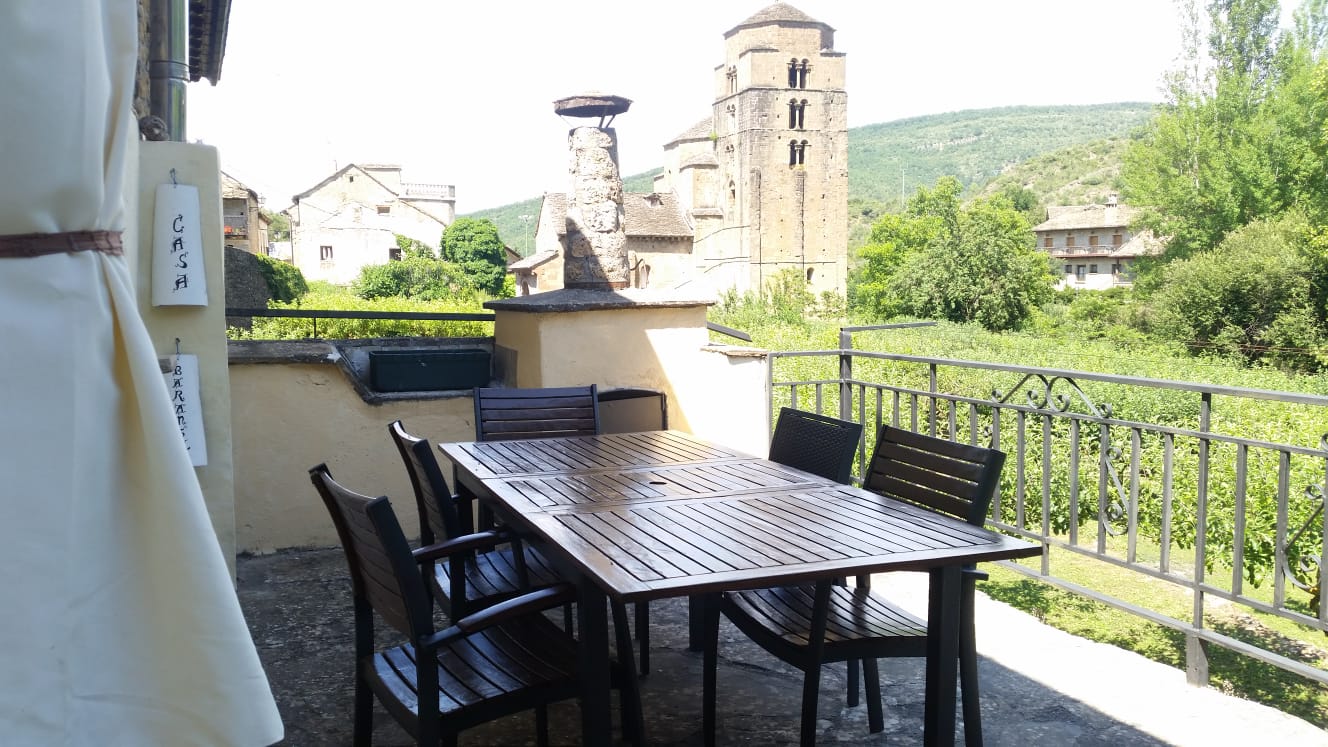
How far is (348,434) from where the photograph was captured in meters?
4.63

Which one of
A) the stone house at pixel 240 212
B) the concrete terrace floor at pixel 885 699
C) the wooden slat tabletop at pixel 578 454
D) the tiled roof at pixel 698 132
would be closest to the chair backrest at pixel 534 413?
the wooden slat tabletop at pixel 578 454

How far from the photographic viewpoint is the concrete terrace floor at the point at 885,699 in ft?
8.69

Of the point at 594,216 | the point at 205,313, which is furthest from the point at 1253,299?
the point at 205,313

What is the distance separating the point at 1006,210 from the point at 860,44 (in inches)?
574

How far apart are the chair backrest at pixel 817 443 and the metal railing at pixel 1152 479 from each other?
0.61 meters

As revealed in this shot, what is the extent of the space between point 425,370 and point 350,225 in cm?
4266

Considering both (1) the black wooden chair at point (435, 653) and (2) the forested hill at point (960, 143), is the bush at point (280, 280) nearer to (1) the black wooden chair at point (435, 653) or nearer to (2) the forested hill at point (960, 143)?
(1) the black wooden chair at point (435, 653)

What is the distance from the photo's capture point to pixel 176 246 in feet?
10.5

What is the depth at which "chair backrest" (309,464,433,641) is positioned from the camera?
184 centimetres

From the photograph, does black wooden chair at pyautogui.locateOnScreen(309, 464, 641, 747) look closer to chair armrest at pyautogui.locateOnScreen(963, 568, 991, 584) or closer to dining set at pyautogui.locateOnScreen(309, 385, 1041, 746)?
dining set at pyautogui.locateOnScreen(309, 385, 1041, 746)

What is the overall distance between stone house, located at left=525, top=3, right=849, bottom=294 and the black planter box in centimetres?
4737

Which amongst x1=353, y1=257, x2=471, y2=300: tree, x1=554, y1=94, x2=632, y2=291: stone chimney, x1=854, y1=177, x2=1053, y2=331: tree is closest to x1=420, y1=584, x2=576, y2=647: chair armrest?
x1=554, y1=94, x2=632, y2=291: stone chimney

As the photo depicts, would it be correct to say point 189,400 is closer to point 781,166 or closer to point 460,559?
point 460,559

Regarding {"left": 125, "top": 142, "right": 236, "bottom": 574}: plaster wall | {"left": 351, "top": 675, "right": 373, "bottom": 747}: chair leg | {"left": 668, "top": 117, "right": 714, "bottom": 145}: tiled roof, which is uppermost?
{"left": 668, "top": 117, "right": 714, "bottom": 145}: tiled roof
